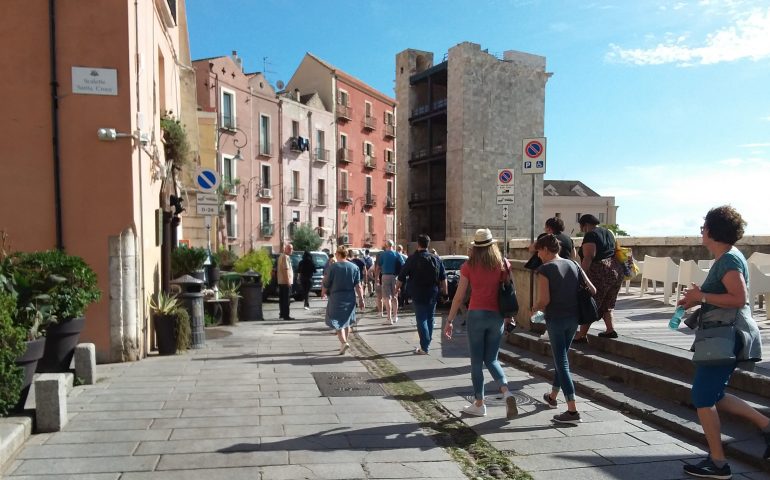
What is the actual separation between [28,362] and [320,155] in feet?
120

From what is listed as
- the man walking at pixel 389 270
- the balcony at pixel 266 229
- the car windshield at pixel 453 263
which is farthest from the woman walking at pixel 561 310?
the balcony at pixel 266 229

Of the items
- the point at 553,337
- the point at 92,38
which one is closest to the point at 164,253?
the point at 92,38

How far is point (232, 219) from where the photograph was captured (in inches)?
1361

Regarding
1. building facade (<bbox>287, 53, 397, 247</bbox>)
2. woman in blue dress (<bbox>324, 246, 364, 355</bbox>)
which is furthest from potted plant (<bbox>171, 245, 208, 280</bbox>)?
building facade (<bbox>287, 53, 397, 247</bbox>)

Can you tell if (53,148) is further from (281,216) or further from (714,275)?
(281,216)

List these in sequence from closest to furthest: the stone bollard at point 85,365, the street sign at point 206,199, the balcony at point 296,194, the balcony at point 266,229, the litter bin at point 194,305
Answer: the stone bollard at point 85,365 < the litter bin at point 194,305 < the street sign at point 206,199 < the balcony at point 266,229 < the balcony at point 296,194

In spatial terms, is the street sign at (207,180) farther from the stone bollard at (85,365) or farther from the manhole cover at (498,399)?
the manhole cover at (498,399)

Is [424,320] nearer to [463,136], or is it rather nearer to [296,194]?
[296,194]

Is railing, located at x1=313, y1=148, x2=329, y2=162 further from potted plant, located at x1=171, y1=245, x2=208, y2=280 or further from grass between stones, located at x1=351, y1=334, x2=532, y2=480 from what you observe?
grass between stones, located at x1=351, y1=334, x2=532, y2=480

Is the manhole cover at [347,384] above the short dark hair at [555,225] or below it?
below

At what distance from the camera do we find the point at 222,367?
761 centimetres

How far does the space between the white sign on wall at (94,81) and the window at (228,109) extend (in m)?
25.6

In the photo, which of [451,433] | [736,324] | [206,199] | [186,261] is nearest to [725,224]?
[736,324]

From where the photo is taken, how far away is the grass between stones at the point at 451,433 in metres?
4.07
